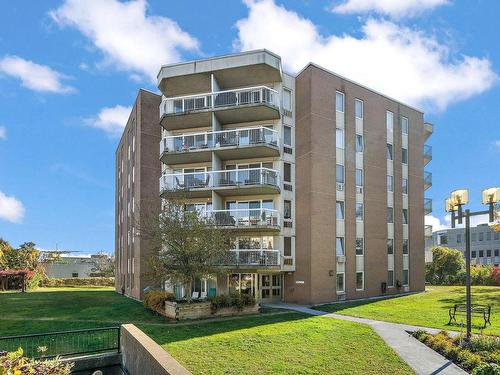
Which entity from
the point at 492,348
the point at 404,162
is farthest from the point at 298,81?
the point at 492,348

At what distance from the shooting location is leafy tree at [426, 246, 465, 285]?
4116 cm

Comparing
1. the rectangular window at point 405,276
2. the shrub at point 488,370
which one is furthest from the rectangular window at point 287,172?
the shrub at point 488,370

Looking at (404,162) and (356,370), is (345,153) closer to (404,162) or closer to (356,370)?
(404,162)

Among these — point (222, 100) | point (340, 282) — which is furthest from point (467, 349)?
point (222, 100)

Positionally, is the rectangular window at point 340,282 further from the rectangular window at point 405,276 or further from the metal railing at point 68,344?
the metal railing at point 68,344

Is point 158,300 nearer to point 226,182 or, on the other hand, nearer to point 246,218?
point 246,218

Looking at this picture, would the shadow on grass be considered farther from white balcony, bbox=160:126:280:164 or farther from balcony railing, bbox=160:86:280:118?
balcony railing, bbox=160:86:280:118

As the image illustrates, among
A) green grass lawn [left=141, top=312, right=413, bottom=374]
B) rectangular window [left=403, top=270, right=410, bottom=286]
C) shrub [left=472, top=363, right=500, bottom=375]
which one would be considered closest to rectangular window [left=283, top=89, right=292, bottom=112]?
green grass lawn [left=141, top=312, right=413, bottom=374]

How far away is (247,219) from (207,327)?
9173 mm

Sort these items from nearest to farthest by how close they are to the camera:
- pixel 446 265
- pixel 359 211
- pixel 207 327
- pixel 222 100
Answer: pixel 207 327
pixel 222 100
pixel 359 211
pixel 446 265

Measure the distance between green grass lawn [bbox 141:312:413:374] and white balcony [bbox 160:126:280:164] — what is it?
1151 centimetres

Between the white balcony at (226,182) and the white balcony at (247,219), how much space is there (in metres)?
1.47

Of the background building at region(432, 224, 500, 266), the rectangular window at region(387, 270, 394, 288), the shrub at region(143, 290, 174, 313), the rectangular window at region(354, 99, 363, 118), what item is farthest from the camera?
the background building at region(432, 224, 500, 266)

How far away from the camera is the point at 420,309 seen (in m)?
21.4
